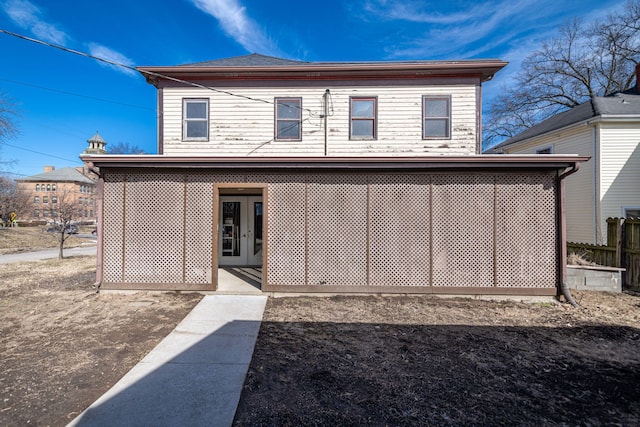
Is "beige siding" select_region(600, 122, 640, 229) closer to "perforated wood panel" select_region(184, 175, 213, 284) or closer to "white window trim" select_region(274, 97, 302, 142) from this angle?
"white window trim" select_region(274, 97, 302, 142)

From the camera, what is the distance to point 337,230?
6.83m

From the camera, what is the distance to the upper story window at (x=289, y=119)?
29.6ft

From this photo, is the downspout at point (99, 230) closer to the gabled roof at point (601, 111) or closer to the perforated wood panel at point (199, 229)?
the perforated wood panel at point (199, 229)

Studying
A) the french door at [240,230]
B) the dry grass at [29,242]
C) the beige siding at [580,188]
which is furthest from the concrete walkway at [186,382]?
the dry grass at [29,242]

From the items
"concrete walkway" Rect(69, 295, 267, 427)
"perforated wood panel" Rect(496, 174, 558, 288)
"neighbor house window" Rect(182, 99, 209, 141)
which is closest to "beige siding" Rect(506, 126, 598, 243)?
"perforated wood panel" Rect(496, 174, 558, 288)

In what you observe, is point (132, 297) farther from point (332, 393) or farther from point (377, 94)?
point (377, 94)

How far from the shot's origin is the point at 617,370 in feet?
12.1

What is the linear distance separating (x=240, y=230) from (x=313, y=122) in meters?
4.24

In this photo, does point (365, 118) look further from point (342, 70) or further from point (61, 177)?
point (61, 177)

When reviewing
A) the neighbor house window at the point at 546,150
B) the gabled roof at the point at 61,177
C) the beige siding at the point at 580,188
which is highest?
the gabled roof at the point at 61,177

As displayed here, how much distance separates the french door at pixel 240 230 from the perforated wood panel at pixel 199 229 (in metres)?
2.80

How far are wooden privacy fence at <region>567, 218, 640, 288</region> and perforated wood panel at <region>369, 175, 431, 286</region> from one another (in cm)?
537

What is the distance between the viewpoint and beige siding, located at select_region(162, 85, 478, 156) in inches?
348

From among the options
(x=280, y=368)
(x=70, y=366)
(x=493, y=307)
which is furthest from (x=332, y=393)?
(x=493, y=307)
